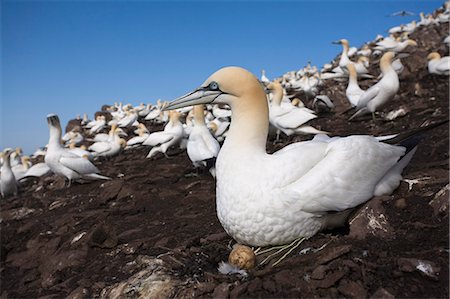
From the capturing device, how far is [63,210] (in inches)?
295

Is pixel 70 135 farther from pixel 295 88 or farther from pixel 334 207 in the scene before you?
pixel 334 207

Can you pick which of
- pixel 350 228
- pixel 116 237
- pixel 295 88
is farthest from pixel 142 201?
pixel 295 88

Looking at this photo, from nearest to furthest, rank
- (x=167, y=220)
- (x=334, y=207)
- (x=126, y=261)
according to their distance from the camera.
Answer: (x=334, y=207)
(x=126, y=261)
(x=167, y=220)

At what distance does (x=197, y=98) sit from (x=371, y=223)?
1.70 meters

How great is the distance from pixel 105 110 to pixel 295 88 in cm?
1946

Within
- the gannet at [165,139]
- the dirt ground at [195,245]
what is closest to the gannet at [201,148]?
the dirt ground at [195,245]

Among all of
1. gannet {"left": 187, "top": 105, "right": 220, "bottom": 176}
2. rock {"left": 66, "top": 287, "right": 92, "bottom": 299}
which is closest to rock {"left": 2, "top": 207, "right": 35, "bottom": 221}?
gannet {"left": 187, "top": 105, "right": 220, "bottom": 176}

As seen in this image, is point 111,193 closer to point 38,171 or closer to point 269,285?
point 269,285

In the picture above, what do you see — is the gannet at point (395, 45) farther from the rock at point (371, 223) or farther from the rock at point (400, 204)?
the rock at point (371, 223)

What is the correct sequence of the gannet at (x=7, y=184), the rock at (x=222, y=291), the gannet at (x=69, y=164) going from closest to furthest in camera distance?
the rock at (x=222, y=291) → the gannet at (x=69, y=164) → the gannet at (x=7, y=184)

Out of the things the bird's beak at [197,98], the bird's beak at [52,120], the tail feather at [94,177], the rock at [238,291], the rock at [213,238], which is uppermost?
the bird's beak at [197,98]

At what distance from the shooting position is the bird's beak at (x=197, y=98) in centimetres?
341

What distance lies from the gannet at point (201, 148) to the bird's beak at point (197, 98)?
403 centimetres

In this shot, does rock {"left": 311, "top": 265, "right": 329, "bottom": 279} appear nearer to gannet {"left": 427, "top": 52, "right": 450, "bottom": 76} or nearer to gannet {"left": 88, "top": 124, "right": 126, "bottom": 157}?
gannet {"left": 427, "top": 52, "right": 450, "bottom": 76}
